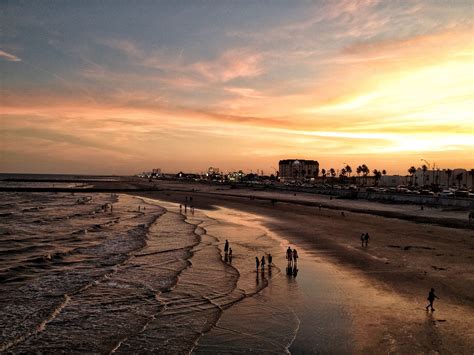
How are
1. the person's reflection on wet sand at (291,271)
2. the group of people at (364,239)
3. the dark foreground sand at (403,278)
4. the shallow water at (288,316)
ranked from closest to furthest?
1. the shallow water at (288,316)
2. the dark foreground sand at (403,278)
3. the person's reflection on wet sand at (291,271)
4. the group of people at (364,239)

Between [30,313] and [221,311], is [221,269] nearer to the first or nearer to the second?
[221,311]

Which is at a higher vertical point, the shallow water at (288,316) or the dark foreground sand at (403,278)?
the dark foreground sand at (403,278)

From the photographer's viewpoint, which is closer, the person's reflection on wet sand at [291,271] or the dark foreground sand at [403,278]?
the dark foreground sand at [403,278]

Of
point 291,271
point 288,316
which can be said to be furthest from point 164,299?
point 291,271

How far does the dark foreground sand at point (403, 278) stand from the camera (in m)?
17.2

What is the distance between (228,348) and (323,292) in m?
9.55

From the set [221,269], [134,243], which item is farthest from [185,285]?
[134,243]

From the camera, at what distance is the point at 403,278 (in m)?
27.2

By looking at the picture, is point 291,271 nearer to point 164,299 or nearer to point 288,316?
point 288,316

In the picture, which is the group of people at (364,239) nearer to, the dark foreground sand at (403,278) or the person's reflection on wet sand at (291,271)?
the dark foreground sand at (403,278)

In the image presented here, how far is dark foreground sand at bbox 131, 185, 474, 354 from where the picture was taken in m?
17.2

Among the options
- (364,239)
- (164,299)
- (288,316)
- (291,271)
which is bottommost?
(164,299)

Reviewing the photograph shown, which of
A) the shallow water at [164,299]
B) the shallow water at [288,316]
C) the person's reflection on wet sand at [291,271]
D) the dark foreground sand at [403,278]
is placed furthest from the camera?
the person's reflection on wet sand at [291,271]

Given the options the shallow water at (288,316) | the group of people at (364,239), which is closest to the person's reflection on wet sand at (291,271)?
the shallow water at (288,316)
